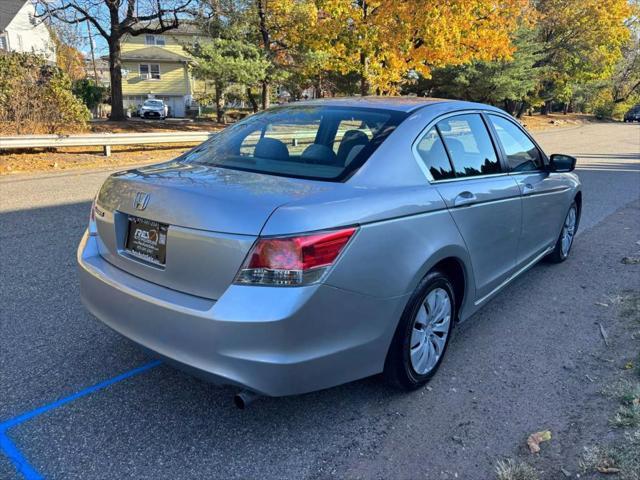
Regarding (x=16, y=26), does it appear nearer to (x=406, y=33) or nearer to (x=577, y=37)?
(x=406, y=33)

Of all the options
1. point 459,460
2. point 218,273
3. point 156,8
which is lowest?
point 459,460

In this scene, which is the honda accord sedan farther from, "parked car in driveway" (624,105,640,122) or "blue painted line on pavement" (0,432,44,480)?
"parked car in driveway" (624,105,640,122)

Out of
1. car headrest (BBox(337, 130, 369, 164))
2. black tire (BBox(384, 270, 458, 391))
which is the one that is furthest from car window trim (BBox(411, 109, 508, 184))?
black tire (BBox(384, 270, 458, 391))

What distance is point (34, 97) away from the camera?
1224 cm

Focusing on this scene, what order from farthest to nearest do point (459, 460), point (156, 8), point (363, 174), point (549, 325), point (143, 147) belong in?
point (156, 8)
point (143, 147)
point (549, 325)
point (363, 174)
point (459, 460)

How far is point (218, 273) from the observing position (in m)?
2.27

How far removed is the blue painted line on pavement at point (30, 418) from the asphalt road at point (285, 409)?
0.9 inches

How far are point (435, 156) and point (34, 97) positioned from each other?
12306 mm

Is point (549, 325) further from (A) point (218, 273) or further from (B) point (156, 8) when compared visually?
(B) point (156, 8)

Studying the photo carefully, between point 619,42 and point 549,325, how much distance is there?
41.2 meters

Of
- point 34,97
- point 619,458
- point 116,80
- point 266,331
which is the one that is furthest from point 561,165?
point 116,80

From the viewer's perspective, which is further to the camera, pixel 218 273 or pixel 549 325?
pixel 549 325

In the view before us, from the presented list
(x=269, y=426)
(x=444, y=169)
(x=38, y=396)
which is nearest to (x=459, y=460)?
(x=269, y=426)

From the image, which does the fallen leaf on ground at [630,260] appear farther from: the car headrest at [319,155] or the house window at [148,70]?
the house window at [148,70]
